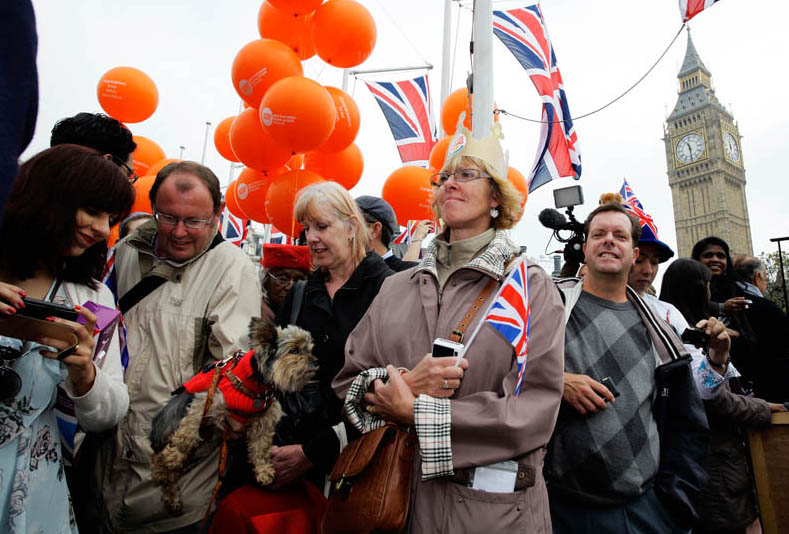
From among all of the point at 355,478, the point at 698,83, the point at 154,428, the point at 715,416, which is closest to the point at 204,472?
the point at 154,428

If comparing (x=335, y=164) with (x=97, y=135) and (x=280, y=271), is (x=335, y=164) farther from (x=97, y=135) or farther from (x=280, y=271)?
(x=97, y=135)

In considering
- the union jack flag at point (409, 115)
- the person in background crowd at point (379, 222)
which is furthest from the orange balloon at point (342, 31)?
the person in background crowd at point (379, 222)

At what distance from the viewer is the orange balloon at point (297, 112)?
15.1 ft

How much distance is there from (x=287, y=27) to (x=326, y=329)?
4.80 meters

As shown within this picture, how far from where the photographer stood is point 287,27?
557 cm

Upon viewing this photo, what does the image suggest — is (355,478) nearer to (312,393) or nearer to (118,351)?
(312,393)

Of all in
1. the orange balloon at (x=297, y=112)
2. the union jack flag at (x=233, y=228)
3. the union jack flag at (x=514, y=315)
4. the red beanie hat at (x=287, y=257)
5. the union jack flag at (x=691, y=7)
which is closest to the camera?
the union jack flag at (x=514, y=315)

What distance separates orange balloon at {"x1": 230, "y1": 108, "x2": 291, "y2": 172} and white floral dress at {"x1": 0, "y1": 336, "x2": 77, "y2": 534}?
13.9ft

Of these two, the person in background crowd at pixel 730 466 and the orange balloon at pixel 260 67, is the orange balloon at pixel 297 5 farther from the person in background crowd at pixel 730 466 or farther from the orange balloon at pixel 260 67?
the person in background crowd at pixel 730 466

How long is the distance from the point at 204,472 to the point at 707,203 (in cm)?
8822

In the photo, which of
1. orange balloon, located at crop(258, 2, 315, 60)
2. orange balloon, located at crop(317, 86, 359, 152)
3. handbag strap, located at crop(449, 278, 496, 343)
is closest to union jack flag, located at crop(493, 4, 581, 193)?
→ orange balloon, located at crop(317, 86, 359, 152)

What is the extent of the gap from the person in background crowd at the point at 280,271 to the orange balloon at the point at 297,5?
11.4 feet

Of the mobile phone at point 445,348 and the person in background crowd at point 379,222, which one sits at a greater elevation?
the person in background crowd at point 379,222

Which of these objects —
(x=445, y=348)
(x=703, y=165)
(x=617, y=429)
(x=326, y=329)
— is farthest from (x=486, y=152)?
(x=703, y=165)
